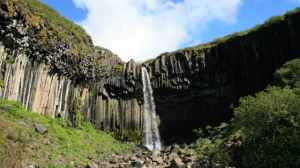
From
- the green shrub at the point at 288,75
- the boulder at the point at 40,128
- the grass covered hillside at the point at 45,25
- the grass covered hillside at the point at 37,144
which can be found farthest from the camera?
the green shrub at the point at 288,75

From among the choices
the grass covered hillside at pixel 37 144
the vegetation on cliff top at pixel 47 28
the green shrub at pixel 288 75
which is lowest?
the grass covered hillside at pixel 37 144

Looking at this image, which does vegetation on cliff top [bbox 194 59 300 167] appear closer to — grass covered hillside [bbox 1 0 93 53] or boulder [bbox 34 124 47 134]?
boulder [bbox 34 124 47 134]

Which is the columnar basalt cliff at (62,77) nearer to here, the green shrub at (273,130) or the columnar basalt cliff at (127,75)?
the columnar basalt cliff at (127,75)

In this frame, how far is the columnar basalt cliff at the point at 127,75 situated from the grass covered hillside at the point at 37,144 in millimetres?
1818

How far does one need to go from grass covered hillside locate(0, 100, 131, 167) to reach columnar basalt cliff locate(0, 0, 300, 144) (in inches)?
71.6

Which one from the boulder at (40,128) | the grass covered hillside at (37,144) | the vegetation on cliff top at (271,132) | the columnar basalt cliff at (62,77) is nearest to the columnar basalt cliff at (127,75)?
the columnar basalt cliff at (62,77)

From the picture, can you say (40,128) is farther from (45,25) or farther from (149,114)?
(149,114)

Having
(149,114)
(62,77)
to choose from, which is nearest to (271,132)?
(62,77)

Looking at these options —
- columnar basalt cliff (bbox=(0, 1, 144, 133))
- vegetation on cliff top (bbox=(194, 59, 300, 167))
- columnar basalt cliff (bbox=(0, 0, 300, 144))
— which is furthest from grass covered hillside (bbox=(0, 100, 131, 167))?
vegetation on cliff top (bbox=(194, 59, 300, 167))

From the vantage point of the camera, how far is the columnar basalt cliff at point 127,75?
1566cm

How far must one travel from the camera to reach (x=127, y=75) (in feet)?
99.2

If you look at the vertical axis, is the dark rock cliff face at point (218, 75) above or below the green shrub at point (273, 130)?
above

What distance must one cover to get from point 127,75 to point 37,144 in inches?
749

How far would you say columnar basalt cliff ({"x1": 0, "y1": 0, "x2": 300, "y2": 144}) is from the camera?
1566 cm
